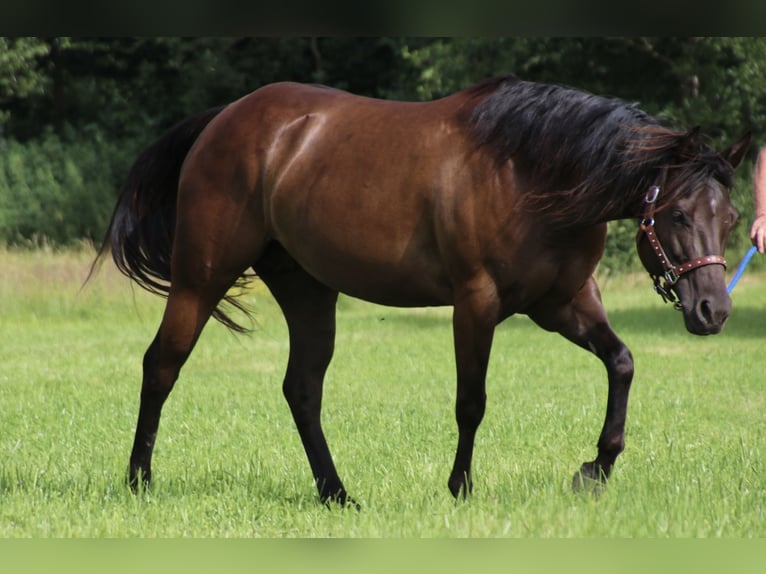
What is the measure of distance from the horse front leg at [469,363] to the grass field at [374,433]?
18 centimetres

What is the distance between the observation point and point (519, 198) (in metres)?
5.39

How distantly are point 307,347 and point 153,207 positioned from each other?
4.44 feet

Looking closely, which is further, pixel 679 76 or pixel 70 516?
pixel 679 76

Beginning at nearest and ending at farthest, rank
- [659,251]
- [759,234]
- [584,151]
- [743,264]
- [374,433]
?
1. [759,234]
2. [743,264]
3. [659,251]
4. [584,151]
5. [374,433]

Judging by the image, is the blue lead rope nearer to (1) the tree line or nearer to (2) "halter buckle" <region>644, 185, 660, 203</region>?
(2) "halter buckle" <region>644, 185, 660, 203</region>

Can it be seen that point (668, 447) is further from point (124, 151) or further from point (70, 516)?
point (124, 151)

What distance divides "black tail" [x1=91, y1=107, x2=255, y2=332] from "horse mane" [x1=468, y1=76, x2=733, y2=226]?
2059mm

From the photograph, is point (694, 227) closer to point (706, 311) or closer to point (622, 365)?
point (706, 311)

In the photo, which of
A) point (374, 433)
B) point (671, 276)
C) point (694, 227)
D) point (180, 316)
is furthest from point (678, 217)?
point (374, 433)

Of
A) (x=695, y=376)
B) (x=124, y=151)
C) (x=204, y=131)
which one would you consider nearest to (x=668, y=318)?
(x=695, y=376)

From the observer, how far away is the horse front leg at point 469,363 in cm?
542

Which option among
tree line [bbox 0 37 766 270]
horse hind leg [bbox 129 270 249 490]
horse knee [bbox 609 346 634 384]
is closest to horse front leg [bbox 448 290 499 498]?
horse knee [bbox 609 346 634 384]

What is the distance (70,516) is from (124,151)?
2409 centimetres

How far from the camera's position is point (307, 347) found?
20.9 ft
